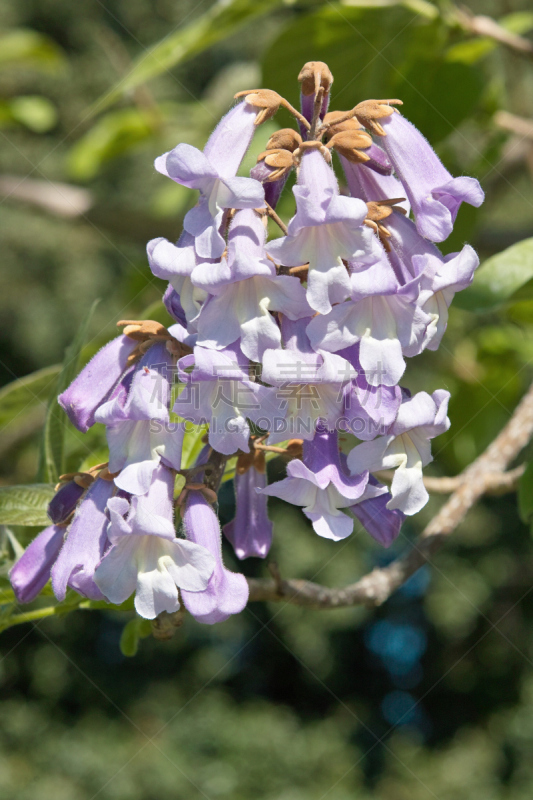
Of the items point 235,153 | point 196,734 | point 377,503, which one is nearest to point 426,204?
point 235,153

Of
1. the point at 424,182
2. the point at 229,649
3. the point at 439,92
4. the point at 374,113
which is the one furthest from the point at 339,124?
the point at 229,649

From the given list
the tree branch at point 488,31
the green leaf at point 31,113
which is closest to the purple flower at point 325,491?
the tree branch at point 488,31

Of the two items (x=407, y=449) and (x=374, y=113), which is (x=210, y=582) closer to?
(x=407, y=449)

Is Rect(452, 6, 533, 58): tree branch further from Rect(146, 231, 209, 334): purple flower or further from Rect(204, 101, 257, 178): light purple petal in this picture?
Rect(146, 231, 209, 334): purple flower

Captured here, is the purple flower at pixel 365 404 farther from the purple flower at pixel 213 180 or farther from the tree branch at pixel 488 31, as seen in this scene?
the tree branch at pixel 488 31

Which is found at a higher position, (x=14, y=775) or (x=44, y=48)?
(x=44, y=48)

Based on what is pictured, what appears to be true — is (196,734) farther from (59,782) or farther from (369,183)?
(369,183)

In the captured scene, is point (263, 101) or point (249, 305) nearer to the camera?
point (249, 305)
